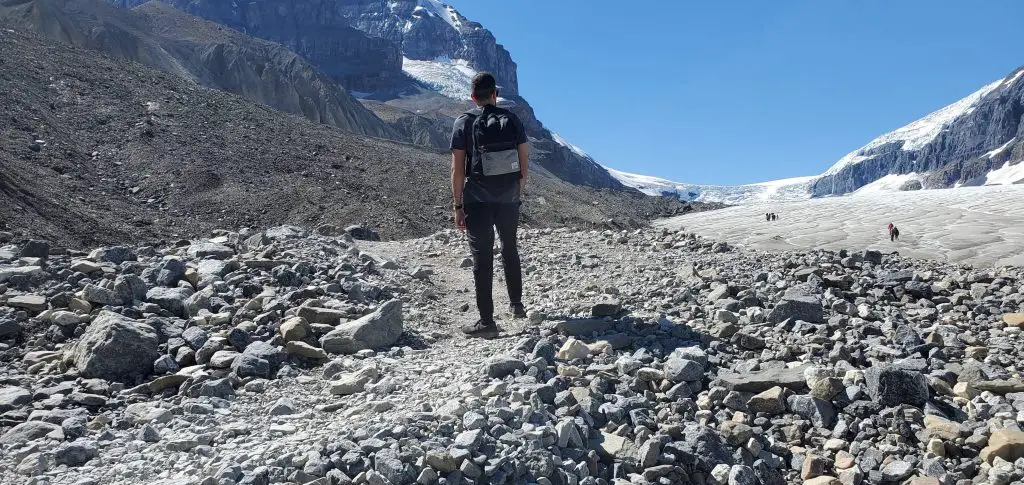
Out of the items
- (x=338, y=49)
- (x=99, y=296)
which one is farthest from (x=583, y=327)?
(x=338, y=49)

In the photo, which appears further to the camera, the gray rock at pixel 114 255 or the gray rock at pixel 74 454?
the gray rock at pixel 114 255

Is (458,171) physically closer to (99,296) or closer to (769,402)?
(769,402)

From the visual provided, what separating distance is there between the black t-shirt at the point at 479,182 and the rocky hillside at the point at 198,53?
61.2m

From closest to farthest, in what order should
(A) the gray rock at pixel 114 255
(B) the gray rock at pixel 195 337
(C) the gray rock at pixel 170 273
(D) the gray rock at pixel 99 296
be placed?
(B) the gray rock at pixel 195 337 < (D) the gray rock at pixel 99 296 < (C) the gray rock at pixel 170 273 < (A) the gray rock at pixel 114 255

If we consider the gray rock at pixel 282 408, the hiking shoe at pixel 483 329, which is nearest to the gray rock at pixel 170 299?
the gray rock at pixel 282 408

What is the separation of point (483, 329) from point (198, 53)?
7892 centimetres

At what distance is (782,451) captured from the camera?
4082mm

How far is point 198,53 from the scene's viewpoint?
7438 centimetres

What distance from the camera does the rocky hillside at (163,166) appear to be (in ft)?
48.3

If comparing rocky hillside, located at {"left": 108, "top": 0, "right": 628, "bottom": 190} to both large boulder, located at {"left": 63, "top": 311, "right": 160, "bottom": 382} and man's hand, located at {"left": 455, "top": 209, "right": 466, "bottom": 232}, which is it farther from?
large boulder, located at {"left": 63, "top": 311, "right": 160, "bottom": 382}

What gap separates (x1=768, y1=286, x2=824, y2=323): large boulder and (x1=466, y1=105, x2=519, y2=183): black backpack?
8.55 ft

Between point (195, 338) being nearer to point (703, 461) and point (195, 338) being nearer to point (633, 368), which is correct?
point (633, 368)

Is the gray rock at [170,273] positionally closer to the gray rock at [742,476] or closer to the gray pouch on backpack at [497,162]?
the gray pouch on backpack at [497,162]

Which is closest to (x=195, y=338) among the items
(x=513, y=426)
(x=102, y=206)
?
(x=513, y=426)
